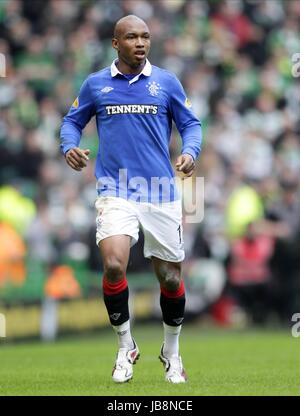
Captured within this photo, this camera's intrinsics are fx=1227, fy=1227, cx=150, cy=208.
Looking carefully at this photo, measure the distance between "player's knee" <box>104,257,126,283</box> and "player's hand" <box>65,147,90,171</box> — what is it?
2.29 feet

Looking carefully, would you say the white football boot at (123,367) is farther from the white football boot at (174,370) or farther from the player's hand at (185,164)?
the player's hand at (185,164)

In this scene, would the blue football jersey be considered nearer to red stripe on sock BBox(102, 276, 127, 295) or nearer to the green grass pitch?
red stripe on sock BBox(102, 276, 127, 295)

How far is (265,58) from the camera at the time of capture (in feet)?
72.6

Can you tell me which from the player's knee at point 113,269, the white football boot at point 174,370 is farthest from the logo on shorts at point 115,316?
the white football boot at point 174,370

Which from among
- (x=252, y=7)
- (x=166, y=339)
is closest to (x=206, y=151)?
(x=252, y=7)

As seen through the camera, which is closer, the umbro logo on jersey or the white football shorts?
the white football shorts

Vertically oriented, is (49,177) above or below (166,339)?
above

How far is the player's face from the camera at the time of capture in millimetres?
8766

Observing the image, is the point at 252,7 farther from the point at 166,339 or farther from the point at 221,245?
the point at 166,339

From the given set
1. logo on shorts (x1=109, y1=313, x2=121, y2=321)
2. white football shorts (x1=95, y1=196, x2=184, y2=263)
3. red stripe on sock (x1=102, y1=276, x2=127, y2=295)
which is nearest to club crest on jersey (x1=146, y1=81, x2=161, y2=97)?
white football shorts (x1=95, y1=196, x2=184, y2=263)

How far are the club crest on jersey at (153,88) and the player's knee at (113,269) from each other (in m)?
1.25

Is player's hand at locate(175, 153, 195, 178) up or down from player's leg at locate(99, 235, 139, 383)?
up

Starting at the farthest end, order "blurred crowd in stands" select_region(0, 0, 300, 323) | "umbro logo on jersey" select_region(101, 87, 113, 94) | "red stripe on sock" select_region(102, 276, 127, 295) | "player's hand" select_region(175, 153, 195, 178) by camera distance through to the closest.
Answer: "blurred crowd in stands" select_region(0, 0, 300, 323), "umbro logo on jersey" select_region(101, 87, 113, 94), "red stripe on sock" select_region(102, 276, 127, 295), "player's hand" select_region(175, 153, 195, 178)
